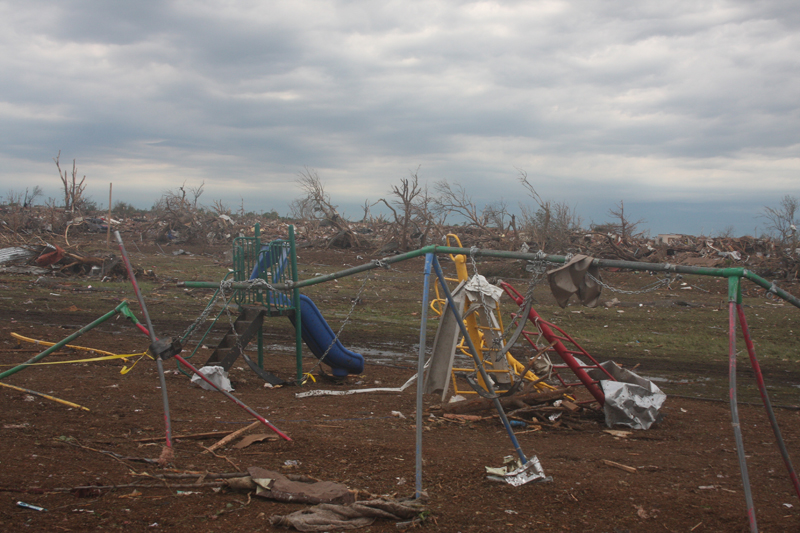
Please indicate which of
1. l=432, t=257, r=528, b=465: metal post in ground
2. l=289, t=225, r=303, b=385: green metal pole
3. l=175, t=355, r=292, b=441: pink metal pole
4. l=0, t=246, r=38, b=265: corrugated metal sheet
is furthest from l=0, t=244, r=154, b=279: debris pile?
l=432, t=257, r=528, b=465: metal post in ground

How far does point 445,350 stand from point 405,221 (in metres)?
24.1

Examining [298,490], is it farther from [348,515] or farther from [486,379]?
A: [486,379]

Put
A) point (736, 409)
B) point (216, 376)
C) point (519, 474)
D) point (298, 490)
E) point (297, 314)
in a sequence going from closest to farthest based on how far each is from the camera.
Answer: point (736, 409) → point (298, 490) → point (519, 474) → point (216, 376) → point (297, 314)

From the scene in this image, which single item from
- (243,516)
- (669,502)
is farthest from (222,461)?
(669,502)

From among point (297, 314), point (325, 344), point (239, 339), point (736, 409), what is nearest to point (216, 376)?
point (239, 339)

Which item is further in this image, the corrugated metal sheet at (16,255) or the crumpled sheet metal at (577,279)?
the corrugated metal sheet at (16,255)

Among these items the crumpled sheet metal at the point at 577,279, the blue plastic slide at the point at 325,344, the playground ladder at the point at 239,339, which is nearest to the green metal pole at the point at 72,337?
the playground ladder at the point at 239,339

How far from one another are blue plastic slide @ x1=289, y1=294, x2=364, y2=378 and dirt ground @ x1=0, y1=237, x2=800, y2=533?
1.42 feet

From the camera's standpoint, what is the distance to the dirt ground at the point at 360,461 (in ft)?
11.5

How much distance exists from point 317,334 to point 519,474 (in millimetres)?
4986

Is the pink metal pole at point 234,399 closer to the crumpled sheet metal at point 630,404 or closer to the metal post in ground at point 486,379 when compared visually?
the metal post in ground at point 486,379

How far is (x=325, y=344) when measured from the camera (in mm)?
8688

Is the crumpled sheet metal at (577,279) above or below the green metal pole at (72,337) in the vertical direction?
above

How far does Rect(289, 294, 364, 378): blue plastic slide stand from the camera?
8.33 meters
